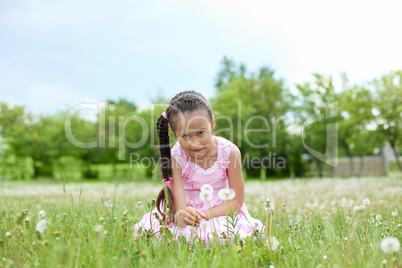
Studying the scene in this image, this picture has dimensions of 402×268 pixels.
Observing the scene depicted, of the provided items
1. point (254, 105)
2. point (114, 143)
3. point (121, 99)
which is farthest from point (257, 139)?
point (121, 99)

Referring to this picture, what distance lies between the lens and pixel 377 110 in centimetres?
2217

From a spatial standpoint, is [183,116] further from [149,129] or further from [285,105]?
[285,105]

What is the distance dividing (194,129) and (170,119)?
0.37 m

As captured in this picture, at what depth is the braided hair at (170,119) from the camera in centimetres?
326

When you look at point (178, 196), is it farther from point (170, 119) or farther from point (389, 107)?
point (389, 107)

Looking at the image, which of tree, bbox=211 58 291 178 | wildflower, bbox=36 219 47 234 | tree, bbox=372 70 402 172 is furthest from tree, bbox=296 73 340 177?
wildflower, bbox=36 219 47 234

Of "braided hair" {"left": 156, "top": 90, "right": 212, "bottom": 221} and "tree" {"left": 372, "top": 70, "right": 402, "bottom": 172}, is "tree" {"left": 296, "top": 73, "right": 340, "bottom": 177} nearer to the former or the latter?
"tree" {"left": 372, "top": 70, "right": 402, "bottom": 172}

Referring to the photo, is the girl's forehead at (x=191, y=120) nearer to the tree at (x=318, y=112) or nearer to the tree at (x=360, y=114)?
the tree at (x=360, y=114)

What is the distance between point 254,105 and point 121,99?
37164 millimetres

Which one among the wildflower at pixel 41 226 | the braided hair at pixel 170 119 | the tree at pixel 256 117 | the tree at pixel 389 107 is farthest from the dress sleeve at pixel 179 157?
the tree at pixel 389 107

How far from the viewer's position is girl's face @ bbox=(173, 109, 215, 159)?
3131 mm

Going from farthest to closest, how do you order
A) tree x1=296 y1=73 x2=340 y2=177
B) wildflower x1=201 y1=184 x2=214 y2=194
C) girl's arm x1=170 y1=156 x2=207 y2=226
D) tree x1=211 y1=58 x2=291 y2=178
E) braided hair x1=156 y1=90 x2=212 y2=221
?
1. tree x1=296 y1=73 x2=340 y2=177
2. tree x1=211 y1=58 x2=291 y2=178
3. braided hair x1=156 y1=90 x2=212 y2=221
4. girl's arm x1=170 y1=156 x2=207 y2=226
5. wildflower x1=201 y1=184 x2=214 y2=194

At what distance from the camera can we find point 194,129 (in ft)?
10.2

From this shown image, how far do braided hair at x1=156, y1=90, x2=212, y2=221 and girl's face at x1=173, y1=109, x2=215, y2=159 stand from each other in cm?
6
